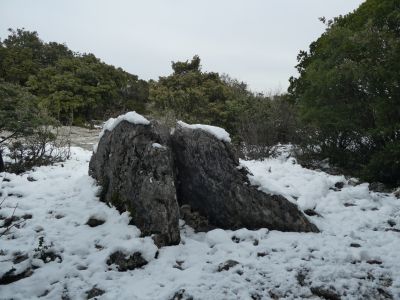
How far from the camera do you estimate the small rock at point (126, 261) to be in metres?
4.07

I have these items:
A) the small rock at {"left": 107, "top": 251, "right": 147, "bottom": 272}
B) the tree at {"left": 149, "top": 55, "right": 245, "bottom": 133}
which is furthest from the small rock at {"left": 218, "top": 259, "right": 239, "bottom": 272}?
the tree at {"left": 149, "top": 55, "right": 245, "bottom": 133}

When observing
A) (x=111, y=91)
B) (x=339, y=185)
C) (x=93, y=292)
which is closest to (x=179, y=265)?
(x=93, y=292)

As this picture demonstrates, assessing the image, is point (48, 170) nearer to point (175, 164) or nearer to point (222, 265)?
point (175, 164)

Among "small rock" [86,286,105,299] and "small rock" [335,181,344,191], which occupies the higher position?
"small rock" [335,181,344,191]

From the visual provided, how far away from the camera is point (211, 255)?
174 inches

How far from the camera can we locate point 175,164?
19.1 feet

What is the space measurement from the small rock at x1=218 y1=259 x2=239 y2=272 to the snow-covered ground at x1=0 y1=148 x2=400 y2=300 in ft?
0.04

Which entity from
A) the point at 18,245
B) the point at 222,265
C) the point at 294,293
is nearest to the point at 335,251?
the point at 294,293

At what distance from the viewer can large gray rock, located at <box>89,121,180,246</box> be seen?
4633 millimetres

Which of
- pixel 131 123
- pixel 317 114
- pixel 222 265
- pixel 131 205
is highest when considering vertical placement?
pixel 317 114

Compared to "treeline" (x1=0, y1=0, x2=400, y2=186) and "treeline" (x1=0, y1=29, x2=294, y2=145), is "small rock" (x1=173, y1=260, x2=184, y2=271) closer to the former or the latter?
"treeline" (x1=0, y1=0, x2=400, y2=186)

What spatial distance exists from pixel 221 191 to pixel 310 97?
522 cm

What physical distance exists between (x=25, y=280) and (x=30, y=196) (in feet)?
9.21

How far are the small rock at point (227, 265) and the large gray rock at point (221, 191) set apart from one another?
105 cm
